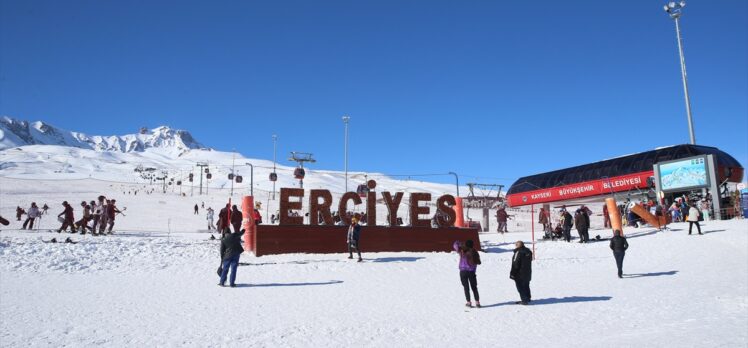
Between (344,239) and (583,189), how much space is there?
95.0 ft

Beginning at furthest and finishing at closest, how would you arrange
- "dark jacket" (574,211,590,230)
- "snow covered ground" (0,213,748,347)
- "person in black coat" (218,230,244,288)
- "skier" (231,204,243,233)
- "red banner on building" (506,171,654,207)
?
"red banner on building" (506,171,654,207) < "dark jacket" (574,211,590,230) < "skier" (231,204,243,233) < "person in black coat" (218,230,244,288) < "snow covered ground" (0,213,748,347)

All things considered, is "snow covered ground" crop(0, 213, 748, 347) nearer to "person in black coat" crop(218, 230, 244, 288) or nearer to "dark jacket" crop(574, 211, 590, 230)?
A: "person in black coat" crop(218, 230, 244, 288)

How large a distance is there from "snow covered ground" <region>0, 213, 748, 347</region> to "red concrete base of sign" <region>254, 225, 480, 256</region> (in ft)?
2.11

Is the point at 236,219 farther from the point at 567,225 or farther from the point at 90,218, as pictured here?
the point at 567,225

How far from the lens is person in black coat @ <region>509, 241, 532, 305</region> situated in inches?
414

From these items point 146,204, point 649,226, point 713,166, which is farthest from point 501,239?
point 146,204

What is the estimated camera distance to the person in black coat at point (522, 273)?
10.5 m

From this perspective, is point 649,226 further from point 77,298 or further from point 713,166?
point 77,298

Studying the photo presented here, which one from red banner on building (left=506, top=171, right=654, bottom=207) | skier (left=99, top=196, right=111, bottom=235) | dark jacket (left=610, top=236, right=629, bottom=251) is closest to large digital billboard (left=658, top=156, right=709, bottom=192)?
red banner on building (left=506, top=171, right=654, bottom=207)

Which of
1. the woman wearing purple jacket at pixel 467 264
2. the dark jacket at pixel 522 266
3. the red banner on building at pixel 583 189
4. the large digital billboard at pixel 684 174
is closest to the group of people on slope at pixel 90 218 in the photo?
the woman wearing purple jacket at pixel 467 264

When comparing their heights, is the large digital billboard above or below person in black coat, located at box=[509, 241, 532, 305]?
above

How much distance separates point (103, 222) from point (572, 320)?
61.9 feet

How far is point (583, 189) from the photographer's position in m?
41.7

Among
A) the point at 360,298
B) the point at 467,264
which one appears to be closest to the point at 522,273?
the point at 467,264
